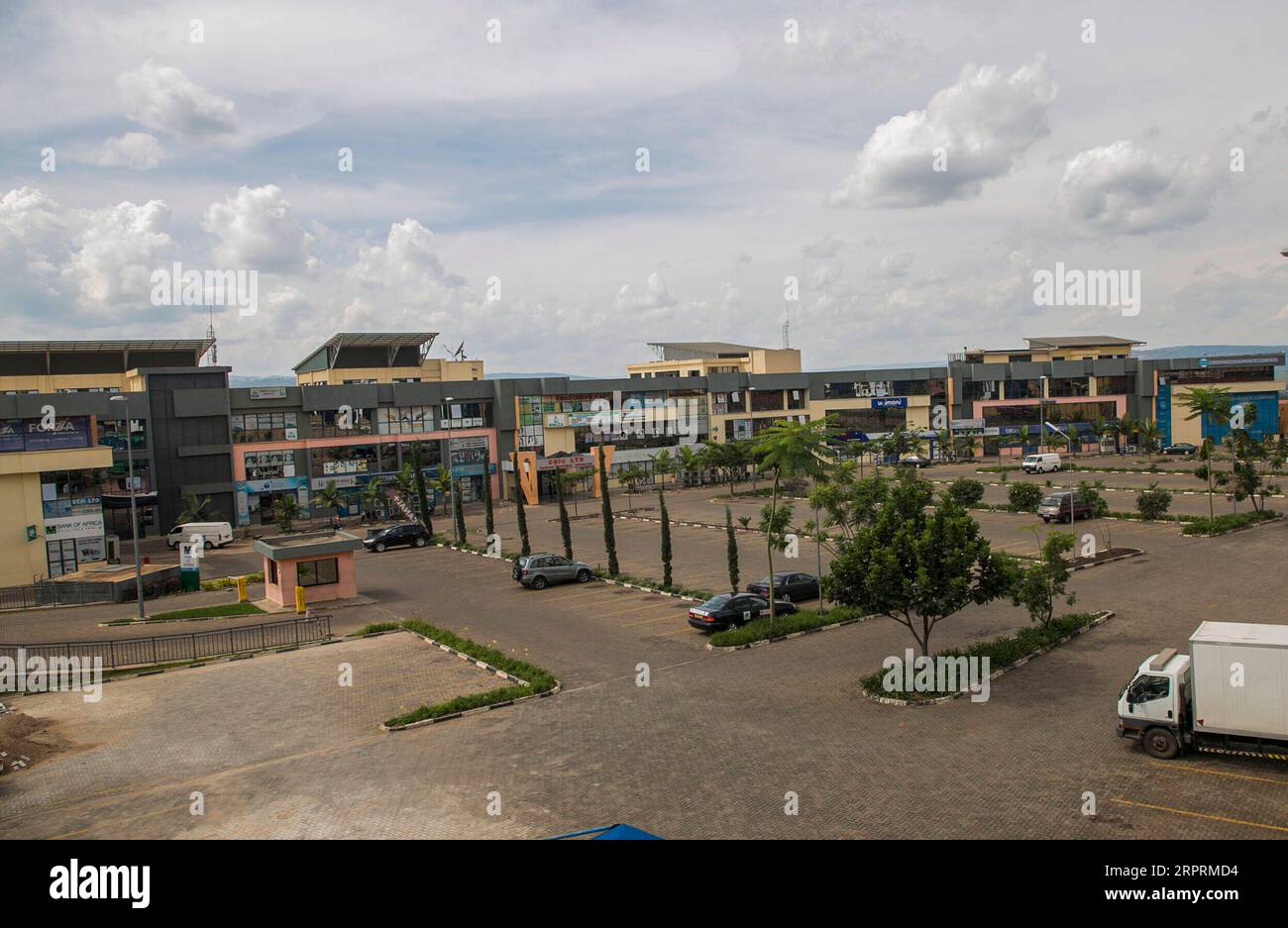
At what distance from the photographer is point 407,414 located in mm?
64438

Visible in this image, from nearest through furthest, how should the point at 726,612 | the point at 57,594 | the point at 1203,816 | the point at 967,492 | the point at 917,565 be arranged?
the point at 1203,816, the point at 917,565, the point at 726,612, the point at 57,594, the point at 967,492

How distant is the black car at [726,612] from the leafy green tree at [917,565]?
18.9 ft

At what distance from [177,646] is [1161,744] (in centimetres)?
2533

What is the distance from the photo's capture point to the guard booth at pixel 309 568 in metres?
32.3

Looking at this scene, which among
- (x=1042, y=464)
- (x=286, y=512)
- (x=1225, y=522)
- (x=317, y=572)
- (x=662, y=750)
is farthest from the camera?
(x=1042, y=464)

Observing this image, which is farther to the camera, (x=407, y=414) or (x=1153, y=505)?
(x=407, y=414)

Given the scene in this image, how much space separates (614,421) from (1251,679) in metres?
59.6

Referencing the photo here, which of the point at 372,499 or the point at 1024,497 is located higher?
the point at 372,499

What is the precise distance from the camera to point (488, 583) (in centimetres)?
3603

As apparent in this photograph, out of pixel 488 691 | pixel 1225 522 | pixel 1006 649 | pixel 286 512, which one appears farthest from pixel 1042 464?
pixel 488 691

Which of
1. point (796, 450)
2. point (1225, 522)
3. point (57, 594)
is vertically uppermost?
point (796, 450)

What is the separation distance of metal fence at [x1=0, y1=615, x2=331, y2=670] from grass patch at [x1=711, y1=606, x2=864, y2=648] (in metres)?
12.3

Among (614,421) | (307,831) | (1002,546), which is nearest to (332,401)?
(614,421)

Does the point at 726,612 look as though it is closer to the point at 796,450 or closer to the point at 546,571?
the point at 796,450
